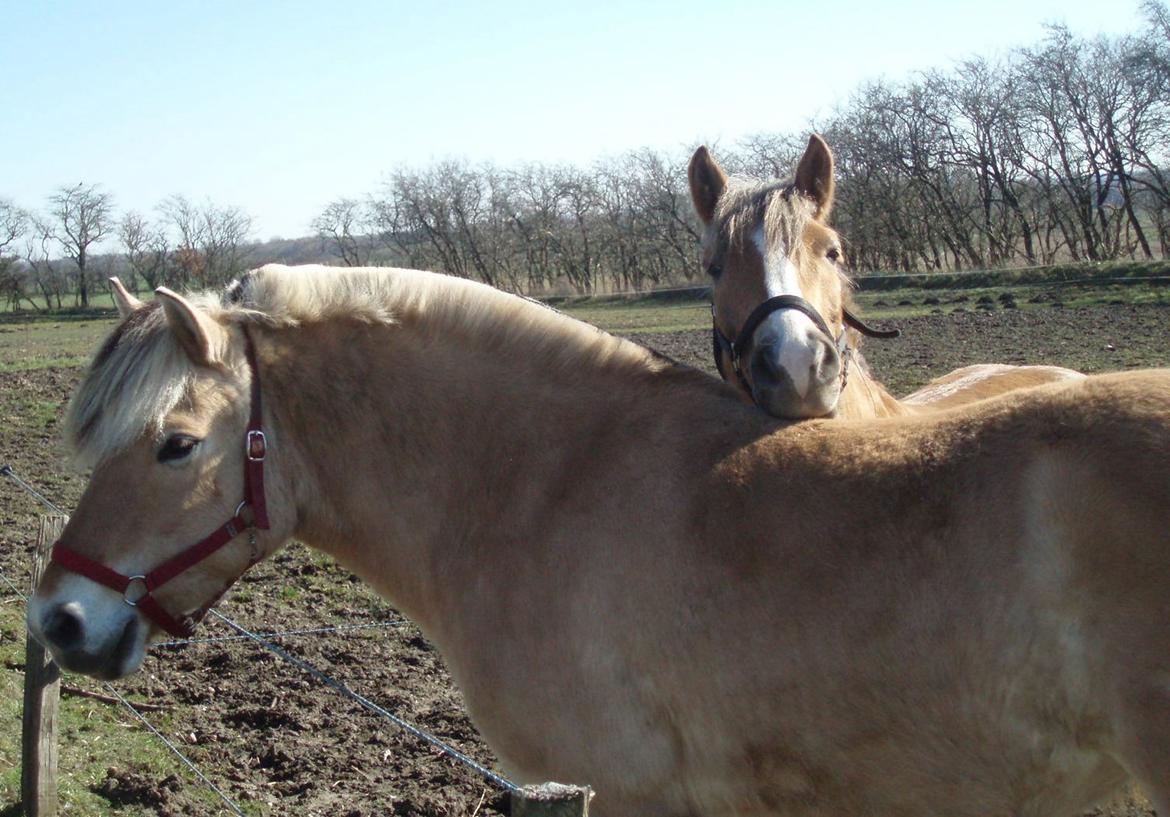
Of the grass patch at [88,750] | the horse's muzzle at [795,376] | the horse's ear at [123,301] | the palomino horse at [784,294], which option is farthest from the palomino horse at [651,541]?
the grass patch at [88,750]

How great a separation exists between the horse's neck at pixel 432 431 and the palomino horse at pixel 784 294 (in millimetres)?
361

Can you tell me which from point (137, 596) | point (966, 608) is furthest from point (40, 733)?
point (966, 608)

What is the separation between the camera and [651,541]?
2436 mm

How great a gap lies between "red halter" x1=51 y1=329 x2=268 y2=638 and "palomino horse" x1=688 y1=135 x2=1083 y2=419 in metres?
1.52

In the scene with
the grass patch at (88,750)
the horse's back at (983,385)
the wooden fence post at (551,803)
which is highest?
the horse's back at (983,385)

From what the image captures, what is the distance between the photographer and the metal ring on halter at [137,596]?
2576mm

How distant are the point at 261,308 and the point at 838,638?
6.11ft

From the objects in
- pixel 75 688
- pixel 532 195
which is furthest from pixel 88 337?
pixel 75 688

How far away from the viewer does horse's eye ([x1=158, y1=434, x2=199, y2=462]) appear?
2.58m

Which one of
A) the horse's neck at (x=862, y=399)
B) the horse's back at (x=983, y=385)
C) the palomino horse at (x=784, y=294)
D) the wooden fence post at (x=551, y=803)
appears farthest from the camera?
the horse's back at (x=983, y=385)

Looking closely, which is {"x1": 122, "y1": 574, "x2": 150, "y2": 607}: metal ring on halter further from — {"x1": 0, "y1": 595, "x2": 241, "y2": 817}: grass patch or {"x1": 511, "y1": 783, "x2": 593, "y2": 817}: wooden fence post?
{"x1": 0, "y1": 595, "x2": 241, "y2": 817}: grass patch

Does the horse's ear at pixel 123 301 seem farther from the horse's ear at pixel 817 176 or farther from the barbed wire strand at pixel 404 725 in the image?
the horse's ear at pixel 817 176

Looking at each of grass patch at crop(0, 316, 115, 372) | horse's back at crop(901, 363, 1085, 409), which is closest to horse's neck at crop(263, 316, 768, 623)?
horse's back at crop(901, 363, 1085, 409)

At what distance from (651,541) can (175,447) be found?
51.7 inches
